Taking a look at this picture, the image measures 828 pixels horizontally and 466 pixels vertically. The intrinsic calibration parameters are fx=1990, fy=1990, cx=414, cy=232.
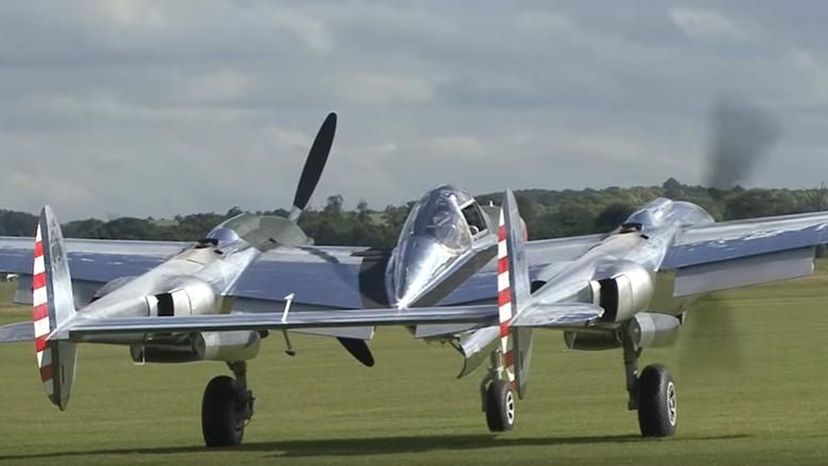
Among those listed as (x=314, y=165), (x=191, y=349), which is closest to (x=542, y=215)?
(x=314, y=165)

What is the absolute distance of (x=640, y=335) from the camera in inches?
932

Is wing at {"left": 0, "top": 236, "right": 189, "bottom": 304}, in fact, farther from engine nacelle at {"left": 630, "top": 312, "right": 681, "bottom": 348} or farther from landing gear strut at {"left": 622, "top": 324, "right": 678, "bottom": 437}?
engine nacelle at {"left": 630, "top": 312, "right": 681, "bottom": 348}

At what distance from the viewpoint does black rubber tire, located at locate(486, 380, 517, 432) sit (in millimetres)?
26312

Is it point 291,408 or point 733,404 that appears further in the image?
point 291,408

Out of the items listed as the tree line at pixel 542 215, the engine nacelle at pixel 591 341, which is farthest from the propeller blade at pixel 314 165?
the engine nacelle at pixel 591 341

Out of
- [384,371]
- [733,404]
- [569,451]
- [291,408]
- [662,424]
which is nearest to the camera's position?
[569,451]

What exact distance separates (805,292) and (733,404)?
62533mm

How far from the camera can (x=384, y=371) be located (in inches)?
1821

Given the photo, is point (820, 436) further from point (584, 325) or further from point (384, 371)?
point (384, 371)

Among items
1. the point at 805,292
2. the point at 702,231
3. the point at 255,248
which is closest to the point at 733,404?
the point at 702,231

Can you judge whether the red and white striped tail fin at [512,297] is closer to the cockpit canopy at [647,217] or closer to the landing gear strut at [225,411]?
the cockpit canopy at [647,217]

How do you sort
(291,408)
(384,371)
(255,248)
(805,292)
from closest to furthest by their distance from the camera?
1. (255,248)
2. (291,408)
3. (384,371)
4. (805,292)

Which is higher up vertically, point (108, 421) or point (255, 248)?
point (255, 248)

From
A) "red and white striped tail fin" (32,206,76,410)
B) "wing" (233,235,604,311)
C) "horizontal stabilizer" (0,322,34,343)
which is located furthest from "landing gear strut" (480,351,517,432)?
"horizontal stabilizer" (0,322,34,343)
